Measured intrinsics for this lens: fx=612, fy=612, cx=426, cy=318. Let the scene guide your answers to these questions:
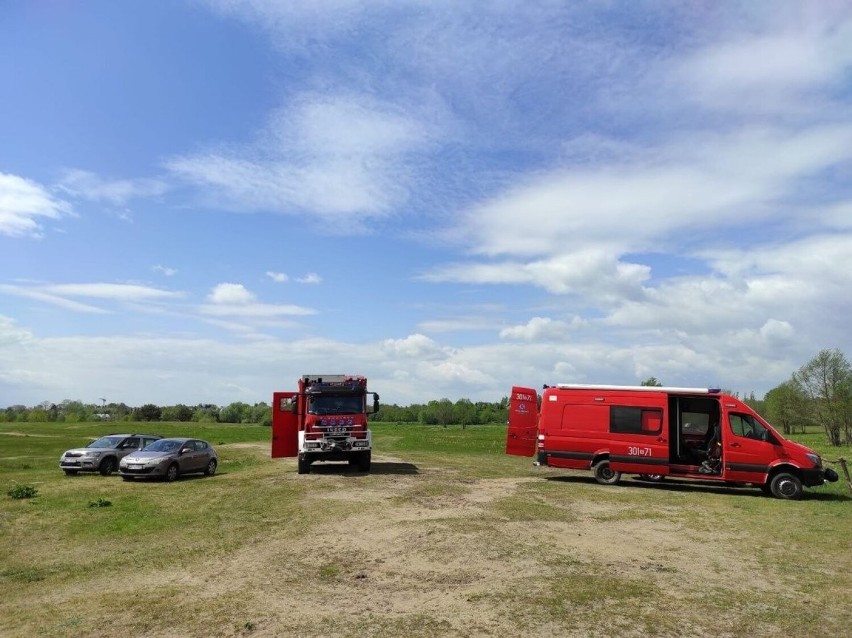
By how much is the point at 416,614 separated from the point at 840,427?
81.6 metres

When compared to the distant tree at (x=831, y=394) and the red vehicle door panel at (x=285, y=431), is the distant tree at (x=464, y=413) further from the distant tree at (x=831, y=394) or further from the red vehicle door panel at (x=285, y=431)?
the red vehicle door panel at (x=285, y=431)

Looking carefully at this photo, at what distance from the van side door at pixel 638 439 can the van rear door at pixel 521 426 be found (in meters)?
2.98

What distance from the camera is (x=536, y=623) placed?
265 inches

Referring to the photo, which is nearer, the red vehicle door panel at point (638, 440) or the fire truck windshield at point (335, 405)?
the red vehicle door panel at point (638, 440)

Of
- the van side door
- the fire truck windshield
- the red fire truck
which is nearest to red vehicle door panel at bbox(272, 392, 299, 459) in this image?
the red fire truck

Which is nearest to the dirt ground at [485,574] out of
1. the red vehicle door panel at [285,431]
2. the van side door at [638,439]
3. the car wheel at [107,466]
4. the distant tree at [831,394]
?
the van side door at [638,439]

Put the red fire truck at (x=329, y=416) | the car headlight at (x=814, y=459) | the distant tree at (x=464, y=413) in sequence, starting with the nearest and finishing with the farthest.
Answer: the car headlight at (x=814, y=459)
the red fire truck at (x=329, y=416)
the distant tree at (x=464, y=413)

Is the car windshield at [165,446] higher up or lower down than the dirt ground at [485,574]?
higher up

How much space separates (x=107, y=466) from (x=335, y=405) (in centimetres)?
1028

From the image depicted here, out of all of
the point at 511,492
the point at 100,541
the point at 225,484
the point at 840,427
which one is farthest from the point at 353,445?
the point at 840,427

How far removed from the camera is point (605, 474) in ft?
65.4

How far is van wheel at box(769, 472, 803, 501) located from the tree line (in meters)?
15.8

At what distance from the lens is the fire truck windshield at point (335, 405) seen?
70.4 feet

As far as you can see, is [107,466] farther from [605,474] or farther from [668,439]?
[668,439]
